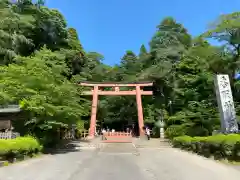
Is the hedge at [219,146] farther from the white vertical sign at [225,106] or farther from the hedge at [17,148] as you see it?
the hedge at [17,148]

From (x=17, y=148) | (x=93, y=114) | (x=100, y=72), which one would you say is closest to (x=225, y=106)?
(x=17, y=148)

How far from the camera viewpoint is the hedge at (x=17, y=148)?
11098 millimetres

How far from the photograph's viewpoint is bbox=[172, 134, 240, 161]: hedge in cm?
1084

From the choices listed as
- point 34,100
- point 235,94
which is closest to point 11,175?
point 34,100

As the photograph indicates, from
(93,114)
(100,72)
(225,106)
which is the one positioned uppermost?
(100,72)

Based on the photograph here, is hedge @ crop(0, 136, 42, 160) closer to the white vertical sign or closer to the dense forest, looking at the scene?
the dense forest

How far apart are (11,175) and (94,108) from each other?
830 inches

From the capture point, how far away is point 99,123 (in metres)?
40.7

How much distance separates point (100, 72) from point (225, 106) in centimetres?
2540

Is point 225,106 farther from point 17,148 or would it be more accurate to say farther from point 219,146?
point 17,148

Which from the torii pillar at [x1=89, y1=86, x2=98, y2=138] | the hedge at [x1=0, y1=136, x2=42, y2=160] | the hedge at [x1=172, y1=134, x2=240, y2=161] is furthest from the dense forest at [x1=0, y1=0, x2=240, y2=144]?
the hedge at [x1=172, y1=134, x2=240, y2=161]

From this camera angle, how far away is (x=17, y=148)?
11891 mm

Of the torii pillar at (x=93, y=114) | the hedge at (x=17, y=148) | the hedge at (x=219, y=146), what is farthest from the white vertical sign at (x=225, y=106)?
the torii pillar at (x=93, y=114)

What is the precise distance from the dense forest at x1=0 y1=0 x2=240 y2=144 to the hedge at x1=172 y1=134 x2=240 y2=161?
19.7 feet
